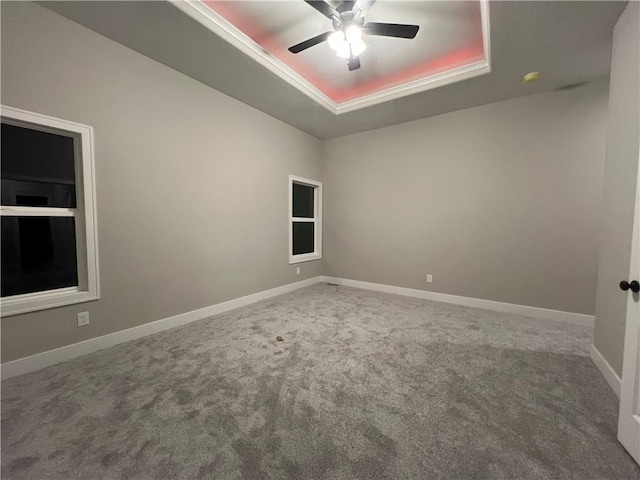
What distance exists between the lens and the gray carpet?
117cm

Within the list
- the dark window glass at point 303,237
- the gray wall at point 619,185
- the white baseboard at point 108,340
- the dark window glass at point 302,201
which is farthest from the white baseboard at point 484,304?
the white baseboard at point 108,340

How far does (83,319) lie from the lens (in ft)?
7.04

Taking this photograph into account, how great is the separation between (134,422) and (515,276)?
4192mm

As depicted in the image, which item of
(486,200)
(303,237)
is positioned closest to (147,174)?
(303,237)

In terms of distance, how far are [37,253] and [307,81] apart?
16.1 ft

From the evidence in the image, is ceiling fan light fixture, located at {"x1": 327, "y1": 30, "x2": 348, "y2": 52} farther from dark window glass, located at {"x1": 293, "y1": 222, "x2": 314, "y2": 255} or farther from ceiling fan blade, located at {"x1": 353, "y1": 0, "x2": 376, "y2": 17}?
dark window glass, located at {"x1": 293, "y1": 222, "x2": 314, "y2": 255}

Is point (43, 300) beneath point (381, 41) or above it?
beneath

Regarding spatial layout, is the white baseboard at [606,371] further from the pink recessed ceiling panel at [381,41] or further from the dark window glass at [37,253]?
the dark window glass at [37,253]

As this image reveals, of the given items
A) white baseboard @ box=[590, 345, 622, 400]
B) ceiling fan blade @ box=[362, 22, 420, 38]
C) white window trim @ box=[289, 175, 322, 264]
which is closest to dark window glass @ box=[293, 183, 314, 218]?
white window trim @ box=[289, 175, 322, 264]

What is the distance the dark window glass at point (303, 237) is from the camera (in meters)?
4.72

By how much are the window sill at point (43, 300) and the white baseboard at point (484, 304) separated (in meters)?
3.71

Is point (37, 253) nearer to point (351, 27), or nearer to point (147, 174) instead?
point (147, 174)

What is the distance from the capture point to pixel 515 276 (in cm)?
324

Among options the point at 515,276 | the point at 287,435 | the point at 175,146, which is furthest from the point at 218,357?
the point at 515,276
